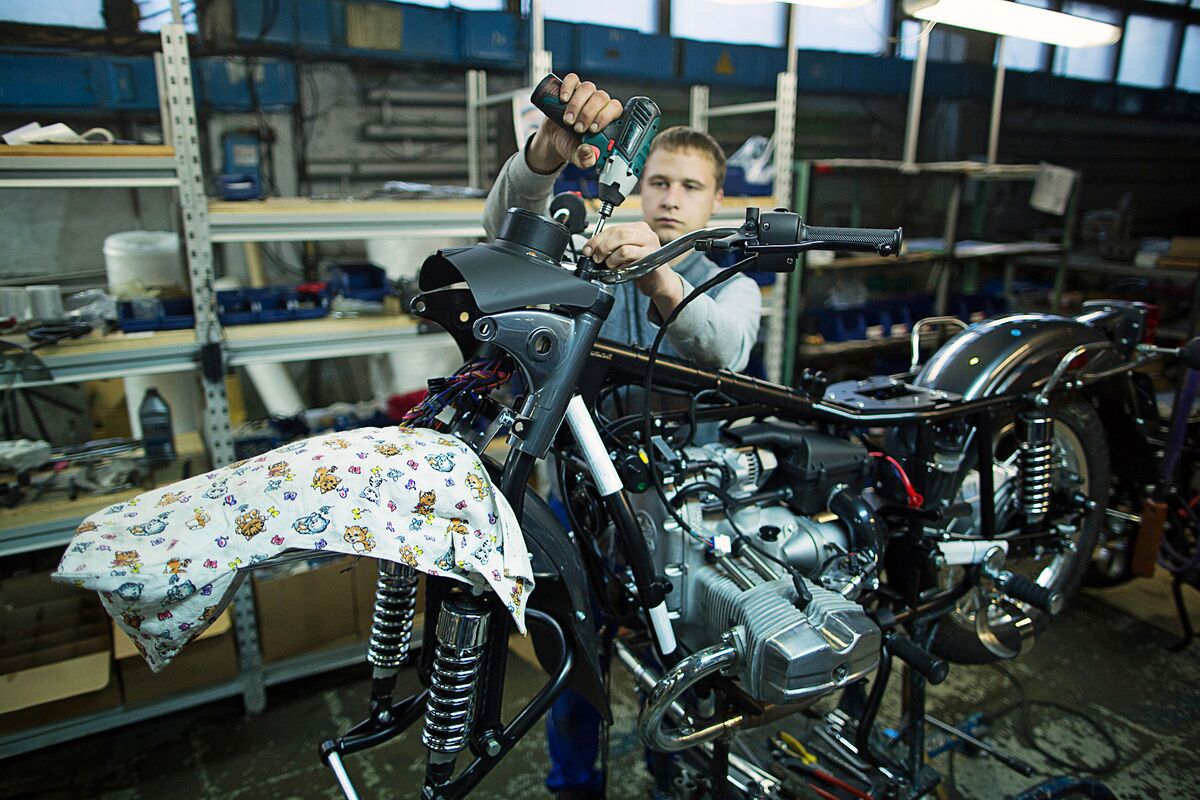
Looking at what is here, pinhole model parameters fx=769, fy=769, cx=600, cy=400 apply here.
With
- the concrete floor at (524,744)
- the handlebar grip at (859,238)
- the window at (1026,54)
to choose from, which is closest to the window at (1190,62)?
the window at (1026,54)

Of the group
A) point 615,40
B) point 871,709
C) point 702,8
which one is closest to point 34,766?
point 871,709

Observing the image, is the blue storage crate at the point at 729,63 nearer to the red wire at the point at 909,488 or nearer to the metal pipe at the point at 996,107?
the metal pipe at the point at 996,107

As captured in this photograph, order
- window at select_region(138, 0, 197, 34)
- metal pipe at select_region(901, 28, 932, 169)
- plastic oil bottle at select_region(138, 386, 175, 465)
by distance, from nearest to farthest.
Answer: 1. plastic oil bottle at select_region(138, 386, 175, 465)
2. window at select_region(138, 0, 197, 34)
3. metal pipe at select_region(901, 28, 932, 169)

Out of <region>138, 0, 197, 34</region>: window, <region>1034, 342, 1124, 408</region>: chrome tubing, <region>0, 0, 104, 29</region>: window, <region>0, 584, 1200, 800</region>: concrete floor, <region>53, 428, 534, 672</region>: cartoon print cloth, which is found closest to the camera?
<region>53, 428, 534, 672</region>: cartoon print cloth

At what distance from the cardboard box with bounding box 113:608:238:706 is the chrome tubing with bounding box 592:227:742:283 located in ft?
5.29

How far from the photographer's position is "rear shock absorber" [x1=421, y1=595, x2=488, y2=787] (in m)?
1.05

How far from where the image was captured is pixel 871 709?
5.42 feet

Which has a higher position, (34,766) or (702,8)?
(702,8)

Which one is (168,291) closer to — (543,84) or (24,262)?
(24,262)

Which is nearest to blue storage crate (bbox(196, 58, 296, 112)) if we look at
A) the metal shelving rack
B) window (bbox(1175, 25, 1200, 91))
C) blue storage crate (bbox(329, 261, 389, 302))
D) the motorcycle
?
the metal shelving rack

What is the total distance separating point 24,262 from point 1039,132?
5878 mm

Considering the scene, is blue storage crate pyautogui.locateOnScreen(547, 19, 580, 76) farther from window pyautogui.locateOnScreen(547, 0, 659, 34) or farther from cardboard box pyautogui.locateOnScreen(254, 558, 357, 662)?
cardboard box pyautogui.locateOnScreen(254, 558, 357, 662)

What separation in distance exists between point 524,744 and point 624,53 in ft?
10.2

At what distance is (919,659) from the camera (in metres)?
1.53
